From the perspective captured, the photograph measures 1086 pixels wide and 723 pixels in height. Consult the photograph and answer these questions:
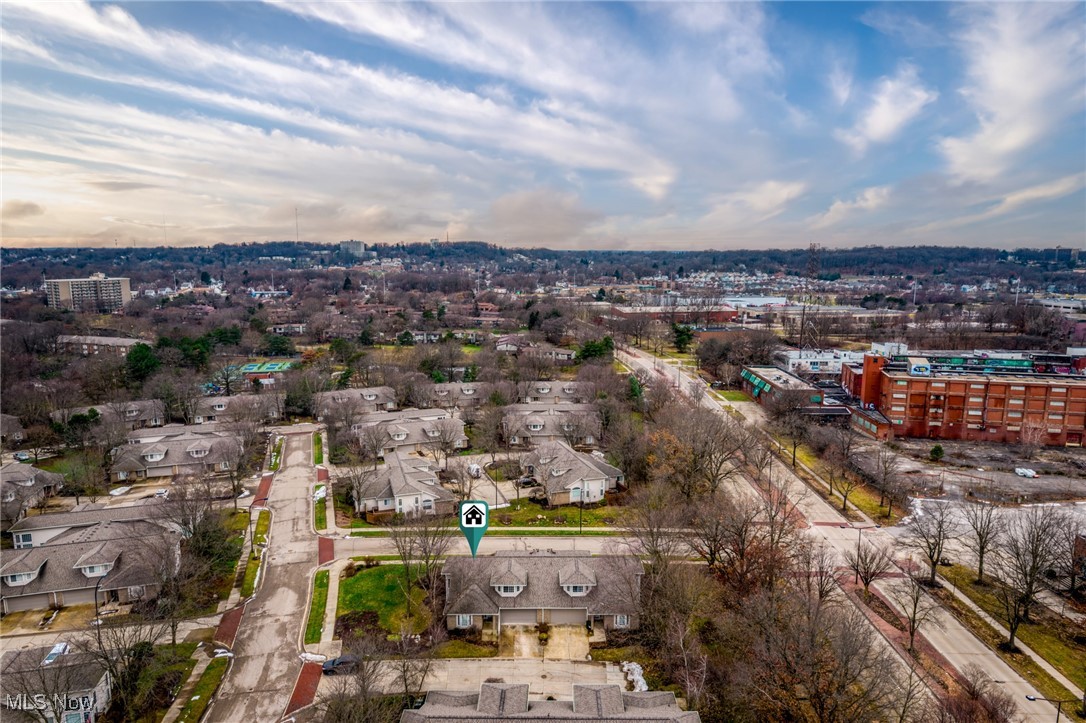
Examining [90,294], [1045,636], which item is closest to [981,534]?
[1045,636]

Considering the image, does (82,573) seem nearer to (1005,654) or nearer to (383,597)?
(383,597)

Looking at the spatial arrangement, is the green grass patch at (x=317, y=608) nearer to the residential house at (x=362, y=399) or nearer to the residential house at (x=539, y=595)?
the residential house at (x=539, y=595)

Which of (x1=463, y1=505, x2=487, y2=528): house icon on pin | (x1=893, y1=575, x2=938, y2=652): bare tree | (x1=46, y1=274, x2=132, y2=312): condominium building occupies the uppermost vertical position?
(x1=46, y1=274, x2=132, y2=312): condominium building

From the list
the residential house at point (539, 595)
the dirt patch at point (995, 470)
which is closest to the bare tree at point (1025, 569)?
the dirt patch at point (995, 470)

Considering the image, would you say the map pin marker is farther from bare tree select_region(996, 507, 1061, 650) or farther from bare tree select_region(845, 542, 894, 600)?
bare tree select_region(996, 507, 1061, 650)

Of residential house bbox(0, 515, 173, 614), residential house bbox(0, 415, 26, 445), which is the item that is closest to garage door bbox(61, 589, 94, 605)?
residential house bbox(0, 515, 173, 614)

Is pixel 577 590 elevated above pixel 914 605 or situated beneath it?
situated beneath
